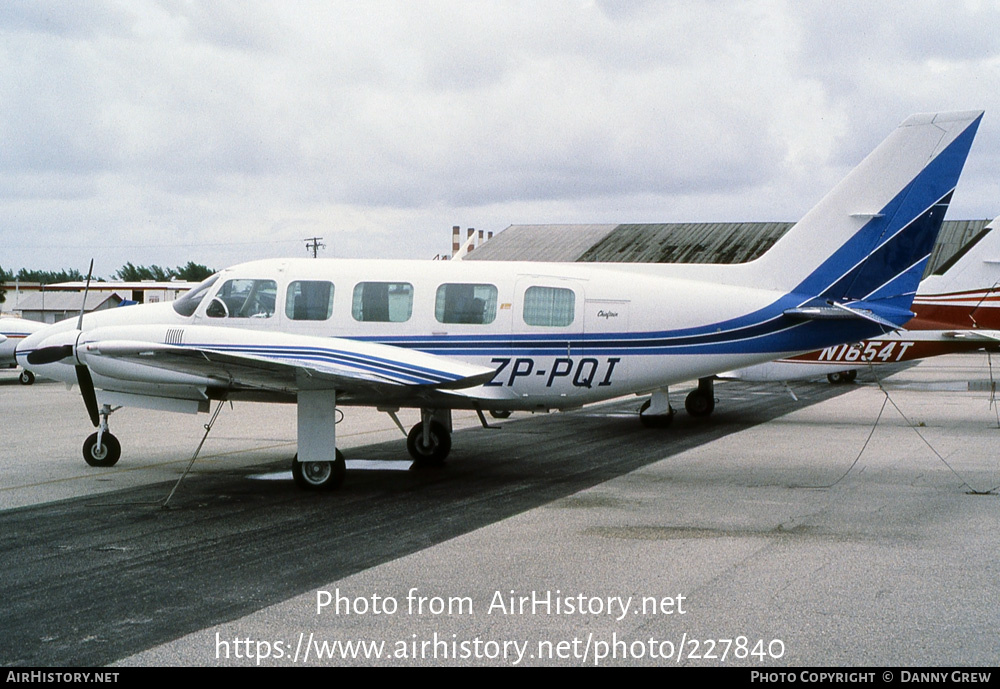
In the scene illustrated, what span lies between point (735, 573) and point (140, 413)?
54.5 feet

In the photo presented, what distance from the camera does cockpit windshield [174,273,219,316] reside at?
12.2 m

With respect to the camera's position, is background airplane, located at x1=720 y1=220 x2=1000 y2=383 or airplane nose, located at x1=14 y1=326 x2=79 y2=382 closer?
airplane nose, located at x1=14 y1=326 x2=79 y2=382

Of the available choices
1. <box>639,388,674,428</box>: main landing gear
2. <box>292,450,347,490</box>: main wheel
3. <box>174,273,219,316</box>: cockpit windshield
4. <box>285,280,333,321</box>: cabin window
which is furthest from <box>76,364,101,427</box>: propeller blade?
<box>639,388,674,428</box>: main landing gear

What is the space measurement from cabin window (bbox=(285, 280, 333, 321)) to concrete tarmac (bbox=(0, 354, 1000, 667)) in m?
2.14

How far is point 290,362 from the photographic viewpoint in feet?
31.5

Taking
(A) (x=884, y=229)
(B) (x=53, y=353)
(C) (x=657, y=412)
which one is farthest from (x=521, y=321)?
(C) (x=657, y=412)

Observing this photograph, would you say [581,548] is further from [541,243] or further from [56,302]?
[56,302]

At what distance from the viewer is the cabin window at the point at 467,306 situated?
470 inches

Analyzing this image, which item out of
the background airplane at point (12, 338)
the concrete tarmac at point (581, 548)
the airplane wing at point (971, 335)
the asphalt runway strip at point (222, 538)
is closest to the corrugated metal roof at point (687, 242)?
the airplane wing at point (971, 335)

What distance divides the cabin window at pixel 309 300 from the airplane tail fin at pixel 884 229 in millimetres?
5829

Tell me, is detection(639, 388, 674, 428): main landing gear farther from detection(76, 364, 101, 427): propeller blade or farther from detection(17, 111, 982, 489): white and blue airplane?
detection(76, 364, 101, 427): propeller blade

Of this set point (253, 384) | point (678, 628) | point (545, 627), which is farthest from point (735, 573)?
point (253, 384)

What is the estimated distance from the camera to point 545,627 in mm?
5801

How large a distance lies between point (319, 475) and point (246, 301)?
288 centimetres
